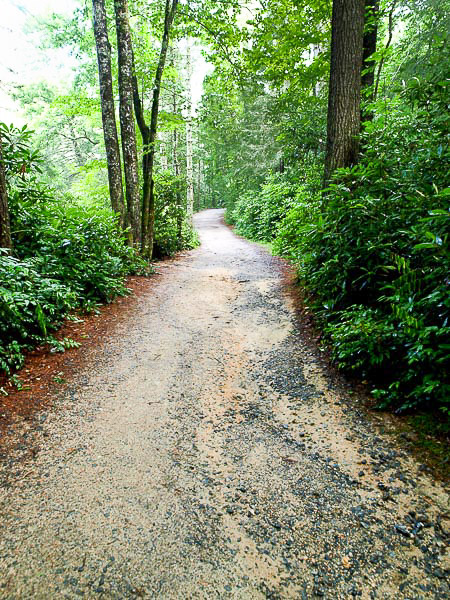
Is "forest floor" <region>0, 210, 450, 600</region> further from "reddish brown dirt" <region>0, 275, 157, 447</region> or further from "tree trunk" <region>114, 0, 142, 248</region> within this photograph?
"tree trunk" <region>114, 0, 142, 248</region>

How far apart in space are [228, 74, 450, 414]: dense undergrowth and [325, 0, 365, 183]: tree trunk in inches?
16.9

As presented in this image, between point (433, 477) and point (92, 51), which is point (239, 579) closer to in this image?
point (433, 477)

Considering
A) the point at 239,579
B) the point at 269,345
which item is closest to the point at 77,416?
the point at 239,579

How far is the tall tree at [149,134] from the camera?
8938 millimetres

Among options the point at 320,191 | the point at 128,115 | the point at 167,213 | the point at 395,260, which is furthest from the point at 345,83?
the point at 167,213

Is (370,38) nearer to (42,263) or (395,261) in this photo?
(395,261)

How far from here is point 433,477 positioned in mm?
2355

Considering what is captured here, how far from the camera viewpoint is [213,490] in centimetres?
239

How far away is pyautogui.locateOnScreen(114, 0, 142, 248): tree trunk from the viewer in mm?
8102

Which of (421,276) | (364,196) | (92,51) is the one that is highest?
(92,51)

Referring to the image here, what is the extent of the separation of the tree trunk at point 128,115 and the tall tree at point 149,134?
1.66ft

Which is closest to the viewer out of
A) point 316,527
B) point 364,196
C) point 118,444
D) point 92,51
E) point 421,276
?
point 316,527

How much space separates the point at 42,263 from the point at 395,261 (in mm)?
4775

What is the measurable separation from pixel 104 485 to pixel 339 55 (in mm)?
6733
